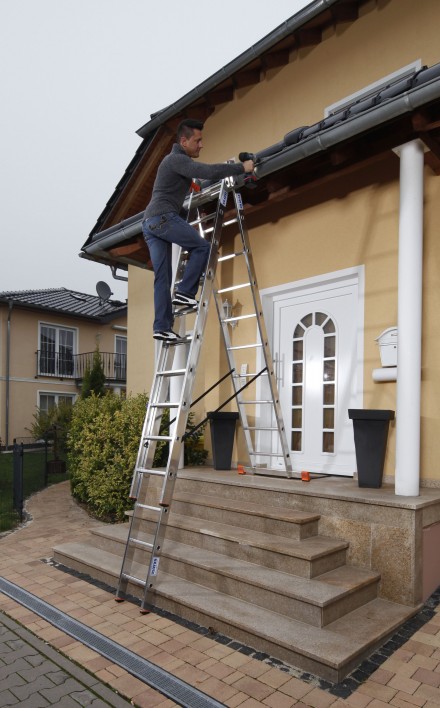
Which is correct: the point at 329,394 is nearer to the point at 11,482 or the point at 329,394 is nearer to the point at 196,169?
the point at 196,169

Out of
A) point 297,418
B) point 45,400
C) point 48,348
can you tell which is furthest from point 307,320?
point 45,400

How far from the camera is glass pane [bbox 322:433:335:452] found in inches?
211

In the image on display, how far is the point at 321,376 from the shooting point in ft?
18.0

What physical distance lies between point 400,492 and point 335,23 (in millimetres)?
5417

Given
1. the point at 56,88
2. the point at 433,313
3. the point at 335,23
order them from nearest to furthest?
the point at 433,313, the point at 335,23, the point at 56,88

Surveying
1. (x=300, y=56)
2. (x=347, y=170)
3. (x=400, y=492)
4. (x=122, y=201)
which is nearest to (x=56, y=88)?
(x=122, y=201)

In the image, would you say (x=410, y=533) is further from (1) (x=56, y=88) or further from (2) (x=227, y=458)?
(1) (x=56, y=88)

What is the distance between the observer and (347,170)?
4859 mm

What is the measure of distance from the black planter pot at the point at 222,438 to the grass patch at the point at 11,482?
2.77 metres

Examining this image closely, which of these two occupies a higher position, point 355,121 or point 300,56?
point 300,56

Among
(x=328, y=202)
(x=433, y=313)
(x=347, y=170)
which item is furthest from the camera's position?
(x=328, y=202)

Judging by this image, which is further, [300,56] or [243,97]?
[243,97]

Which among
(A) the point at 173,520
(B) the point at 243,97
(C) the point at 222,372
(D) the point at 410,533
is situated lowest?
(A) the point at 173,520

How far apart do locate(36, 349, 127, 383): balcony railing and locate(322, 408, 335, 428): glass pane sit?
52.0 feet
